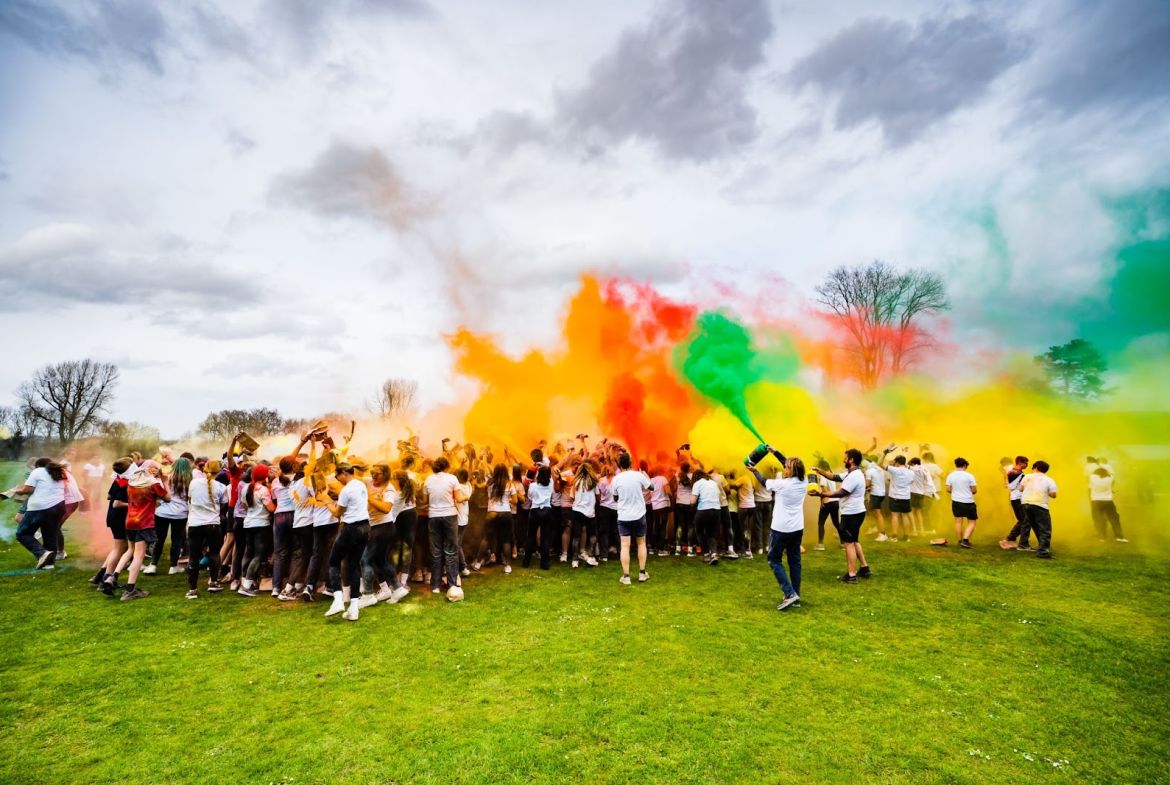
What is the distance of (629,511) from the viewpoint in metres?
10.8

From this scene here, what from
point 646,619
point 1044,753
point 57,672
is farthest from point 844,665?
point 57,672

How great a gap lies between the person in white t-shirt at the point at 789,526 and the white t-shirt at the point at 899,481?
23.8ft

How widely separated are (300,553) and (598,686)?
6620mm

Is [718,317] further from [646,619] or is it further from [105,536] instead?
[105,536]

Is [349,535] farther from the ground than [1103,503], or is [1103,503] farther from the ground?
[1103,503]

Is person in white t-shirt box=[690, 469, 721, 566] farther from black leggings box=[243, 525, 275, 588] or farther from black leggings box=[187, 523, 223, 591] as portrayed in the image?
black leggings box=[187, 523, 223, 591]

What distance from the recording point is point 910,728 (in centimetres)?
565

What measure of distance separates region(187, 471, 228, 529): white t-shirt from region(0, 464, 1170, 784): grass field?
145 cm

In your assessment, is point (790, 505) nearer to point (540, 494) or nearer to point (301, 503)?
point (540, 494)

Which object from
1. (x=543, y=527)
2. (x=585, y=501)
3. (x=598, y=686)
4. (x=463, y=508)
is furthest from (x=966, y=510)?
(x=463, y=508)

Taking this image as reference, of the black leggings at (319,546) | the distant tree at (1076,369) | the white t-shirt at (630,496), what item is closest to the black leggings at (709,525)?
the white t-shirt at (630,496)

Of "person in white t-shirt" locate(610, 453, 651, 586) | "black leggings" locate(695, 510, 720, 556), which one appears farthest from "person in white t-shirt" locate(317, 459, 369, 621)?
"black leggings" locate(695, 510, 720, 556)

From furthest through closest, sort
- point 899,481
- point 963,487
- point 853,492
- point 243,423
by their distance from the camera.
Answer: point 243,423 → point 899,481 → point 963,487 → point 853,492

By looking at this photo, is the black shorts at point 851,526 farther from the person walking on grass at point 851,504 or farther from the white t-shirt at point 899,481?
the white t-shirt at point 899,481
